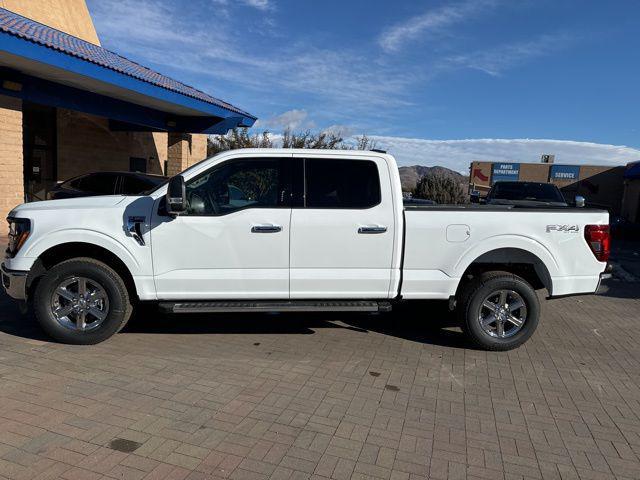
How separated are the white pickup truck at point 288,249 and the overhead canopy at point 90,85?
19.2 ft

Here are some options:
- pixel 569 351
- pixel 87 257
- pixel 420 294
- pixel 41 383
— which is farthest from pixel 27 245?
pixel 569 351

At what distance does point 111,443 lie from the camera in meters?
3.30

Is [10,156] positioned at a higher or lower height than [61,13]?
lower

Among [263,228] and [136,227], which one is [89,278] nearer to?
[136,227]

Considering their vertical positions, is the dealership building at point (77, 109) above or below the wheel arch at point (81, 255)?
above

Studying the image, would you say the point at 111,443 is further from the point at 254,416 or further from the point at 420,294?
the point at 420,294

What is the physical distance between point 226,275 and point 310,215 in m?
1.02

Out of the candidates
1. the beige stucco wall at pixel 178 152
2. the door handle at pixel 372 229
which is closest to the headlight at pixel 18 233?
the door handle at pixel 372 229

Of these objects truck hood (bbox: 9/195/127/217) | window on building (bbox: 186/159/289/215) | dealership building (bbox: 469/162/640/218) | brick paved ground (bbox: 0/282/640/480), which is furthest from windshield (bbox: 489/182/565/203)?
dealership building (bbox: 469/162/640/218)

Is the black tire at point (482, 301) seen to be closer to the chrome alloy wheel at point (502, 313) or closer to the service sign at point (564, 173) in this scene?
the chrome alloy wheel at point (502, 313)

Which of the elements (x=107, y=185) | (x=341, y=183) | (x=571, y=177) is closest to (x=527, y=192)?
(x=341, y=183)

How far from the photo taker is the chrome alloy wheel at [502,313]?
5.29 meters

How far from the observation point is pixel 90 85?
40.8ft

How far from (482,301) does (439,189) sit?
2784 centimetres
